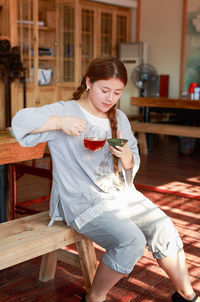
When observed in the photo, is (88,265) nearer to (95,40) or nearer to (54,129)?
(54,129)

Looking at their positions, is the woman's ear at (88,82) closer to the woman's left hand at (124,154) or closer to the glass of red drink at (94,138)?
the glass of red drink at (94,138)

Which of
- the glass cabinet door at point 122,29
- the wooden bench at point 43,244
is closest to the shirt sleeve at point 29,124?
the wooden bench at point 43,244

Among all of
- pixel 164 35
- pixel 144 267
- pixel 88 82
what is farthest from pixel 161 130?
pixel 88 82

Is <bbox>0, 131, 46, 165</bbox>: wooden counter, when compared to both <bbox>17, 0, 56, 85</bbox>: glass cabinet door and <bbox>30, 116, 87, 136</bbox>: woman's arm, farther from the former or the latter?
<bbox>17, 0, 56, 85</bbox>: glass cabinet door

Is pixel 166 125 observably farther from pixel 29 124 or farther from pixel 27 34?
pixel 29 124

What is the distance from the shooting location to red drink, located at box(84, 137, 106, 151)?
74.9 inches

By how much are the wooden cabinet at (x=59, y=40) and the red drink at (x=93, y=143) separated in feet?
15.3

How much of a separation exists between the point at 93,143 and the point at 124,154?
160 millimetres

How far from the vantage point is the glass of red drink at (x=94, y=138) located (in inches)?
75.0

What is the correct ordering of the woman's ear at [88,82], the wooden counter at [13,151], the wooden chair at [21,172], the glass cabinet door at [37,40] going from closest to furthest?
the woman's ear at [88,82] < the wooden counter at [13,151] < the wooden chair at [21,172] < the glass cabinet door at [37,40]

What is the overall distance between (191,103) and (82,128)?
405 centimetres

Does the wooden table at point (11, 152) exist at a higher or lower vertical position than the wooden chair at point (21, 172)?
higher

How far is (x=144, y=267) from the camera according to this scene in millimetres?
2537

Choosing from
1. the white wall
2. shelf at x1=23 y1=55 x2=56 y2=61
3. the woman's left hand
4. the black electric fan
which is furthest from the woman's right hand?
the white wall
